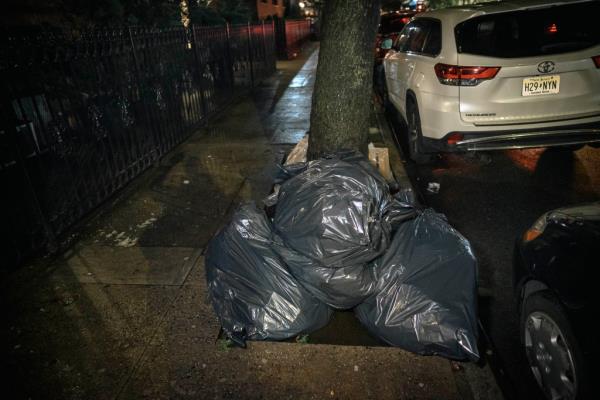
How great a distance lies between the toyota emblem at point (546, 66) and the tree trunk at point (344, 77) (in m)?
1.66

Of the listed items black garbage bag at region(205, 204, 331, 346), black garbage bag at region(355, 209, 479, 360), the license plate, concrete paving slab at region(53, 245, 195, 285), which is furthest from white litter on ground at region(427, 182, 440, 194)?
concrete paving slab at region(53, 245, 195, 285)

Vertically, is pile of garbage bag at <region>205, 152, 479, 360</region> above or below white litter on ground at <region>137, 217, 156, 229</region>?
above

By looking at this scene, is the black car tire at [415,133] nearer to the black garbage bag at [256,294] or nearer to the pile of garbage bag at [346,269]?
the pile of garbage bag at [346,269]

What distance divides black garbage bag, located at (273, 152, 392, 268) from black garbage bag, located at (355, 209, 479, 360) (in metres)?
0.16

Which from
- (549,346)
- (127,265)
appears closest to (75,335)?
(127,265)

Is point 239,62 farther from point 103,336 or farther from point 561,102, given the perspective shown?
point 103,336

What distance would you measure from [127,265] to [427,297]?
239 cm

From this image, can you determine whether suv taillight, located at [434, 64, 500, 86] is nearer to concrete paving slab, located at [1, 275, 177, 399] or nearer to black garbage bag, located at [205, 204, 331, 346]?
black garbage bag, located at [205, 204, 331, 346]

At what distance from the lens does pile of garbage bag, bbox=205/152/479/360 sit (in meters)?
2.11

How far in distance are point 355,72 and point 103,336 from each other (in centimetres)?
283

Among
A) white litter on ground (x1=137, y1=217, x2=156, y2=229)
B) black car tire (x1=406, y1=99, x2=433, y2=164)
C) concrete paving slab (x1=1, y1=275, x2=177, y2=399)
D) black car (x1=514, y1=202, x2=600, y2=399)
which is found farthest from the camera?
black car tire (x1=406, y1=99, x2=433, y2=164)

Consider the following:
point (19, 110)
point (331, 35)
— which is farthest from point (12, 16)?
point (331, 35)

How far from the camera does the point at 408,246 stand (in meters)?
2.29

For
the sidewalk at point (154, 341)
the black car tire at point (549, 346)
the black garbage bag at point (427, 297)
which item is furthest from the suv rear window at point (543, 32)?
the sidewalk at point (154, 341)
